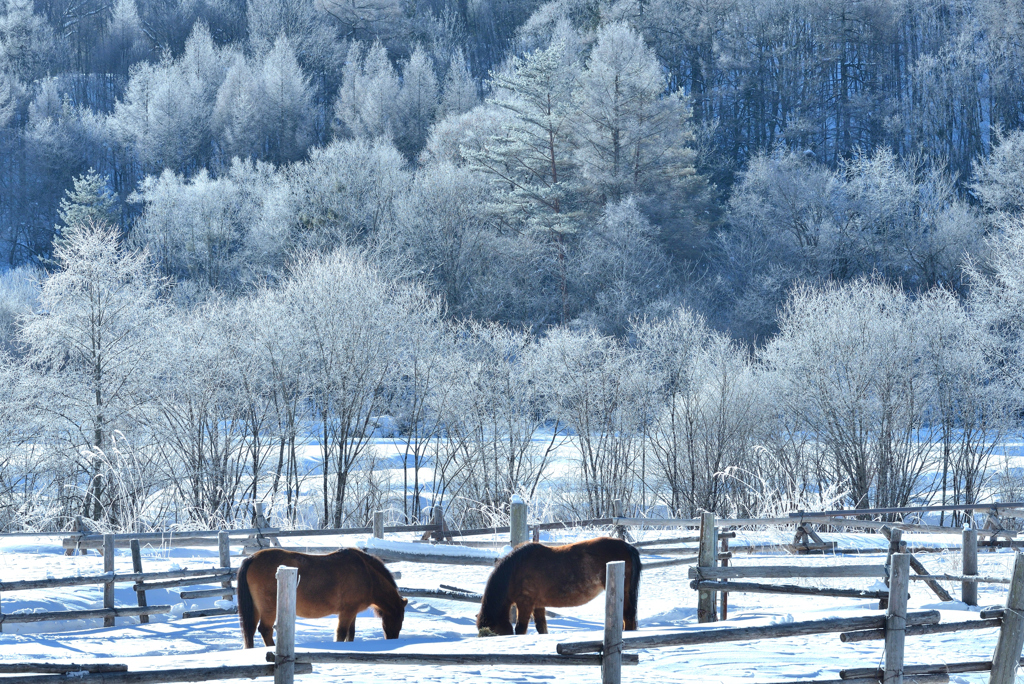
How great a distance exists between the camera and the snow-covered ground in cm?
636

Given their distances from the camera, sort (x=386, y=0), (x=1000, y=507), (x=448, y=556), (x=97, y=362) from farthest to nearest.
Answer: (x=386, y=0), (x=97, y=362), (x=1000, y=507), (x=448, y=556)

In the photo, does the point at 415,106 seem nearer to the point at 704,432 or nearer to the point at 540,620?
the point at 704,432

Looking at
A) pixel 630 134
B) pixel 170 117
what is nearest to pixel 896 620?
pixel 630 134

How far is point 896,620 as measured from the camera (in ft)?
17.7

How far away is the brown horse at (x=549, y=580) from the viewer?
7.26 m

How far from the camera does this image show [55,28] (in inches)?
2447

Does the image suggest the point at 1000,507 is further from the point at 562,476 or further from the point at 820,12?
the point at 820,12

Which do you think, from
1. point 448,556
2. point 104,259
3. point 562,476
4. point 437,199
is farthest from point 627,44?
point 448,556

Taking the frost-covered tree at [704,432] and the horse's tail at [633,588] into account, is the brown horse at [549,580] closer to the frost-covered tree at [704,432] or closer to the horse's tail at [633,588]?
the horse's tail at [633,588]

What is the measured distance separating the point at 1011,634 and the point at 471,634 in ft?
15.5

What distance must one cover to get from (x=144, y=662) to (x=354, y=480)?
18188 millimetres

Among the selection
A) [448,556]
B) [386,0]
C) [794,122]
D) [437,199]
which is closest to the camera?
[448,556]

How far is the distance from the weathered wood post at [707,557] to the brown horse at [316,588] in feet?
11.4

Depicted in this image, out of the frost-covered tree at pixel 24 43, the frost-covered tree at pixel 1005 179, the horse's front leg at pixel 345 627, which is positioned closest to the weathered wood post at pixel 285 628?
the horse's front leg at pixel 345 627
